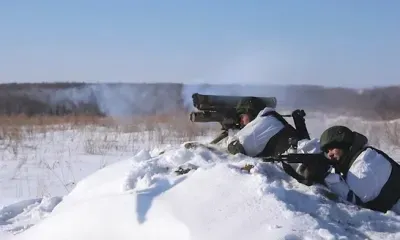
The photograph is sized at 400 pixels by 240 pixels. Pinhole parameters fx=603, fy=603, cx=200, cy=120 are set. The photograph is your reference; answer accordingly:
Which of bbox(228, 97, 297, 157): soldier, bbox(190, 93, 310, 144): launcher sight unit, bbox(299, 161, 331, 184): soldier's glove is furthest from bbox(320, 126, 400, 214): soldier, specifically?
bbox(190, 93, 310, 144): launcher sight unit

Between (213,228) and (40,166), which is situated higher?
(213,228)

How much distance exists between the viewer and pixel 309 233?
10.9 feet

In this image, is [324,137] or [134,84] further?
[134,84]

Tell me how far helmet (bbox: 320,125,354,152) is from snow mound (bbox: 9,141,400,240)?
349 millimetres

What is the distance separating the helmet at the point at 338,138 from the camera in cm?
409

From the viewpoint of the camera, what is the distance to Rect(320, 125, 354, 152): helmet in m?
4.09

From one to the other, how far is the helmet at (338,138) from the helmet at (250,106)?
1.07m

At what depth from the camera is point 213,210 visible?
3.69 m

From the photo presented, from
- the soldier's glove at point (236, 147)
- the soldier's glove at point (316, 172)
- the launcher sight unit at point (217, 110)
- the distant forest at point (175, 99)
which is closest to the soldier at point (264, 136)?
the soldier's glove at point (236, 147)

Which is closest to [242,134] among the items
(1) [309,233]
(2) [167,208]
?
(2) [167,208]

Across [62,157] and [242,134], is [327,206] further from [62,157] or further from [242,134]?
[62,157]

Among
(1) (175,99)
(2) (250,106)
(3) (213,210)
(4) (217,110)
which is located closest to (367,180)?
(3) (213,210)

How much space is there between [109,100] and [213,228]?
10.8m

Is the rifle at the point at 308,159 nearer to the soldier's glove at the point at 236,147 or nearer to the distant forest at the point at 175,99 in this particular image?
the soldier's glove at the point at 236,147
